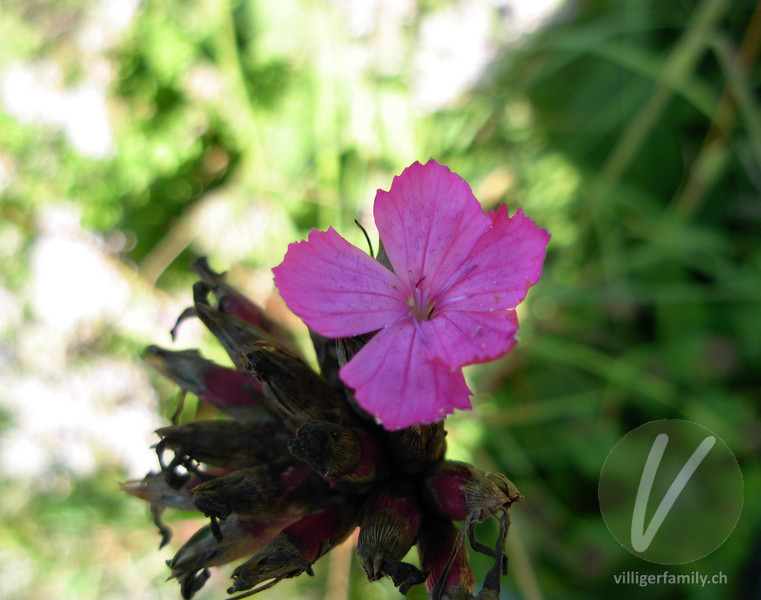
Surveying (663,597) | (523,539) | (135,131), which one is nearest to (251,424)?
(523,539)

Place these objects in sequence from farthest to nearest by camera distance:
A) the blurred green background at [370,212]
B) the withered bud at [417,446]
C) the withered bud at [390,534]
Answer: the blurred green background at [370,212] → the withered bud at [417,446] → the withered bud at [390,534]

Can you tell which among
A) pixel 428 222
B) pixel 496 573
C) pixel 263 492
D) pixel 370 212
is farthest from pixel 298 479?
pixel 370 212

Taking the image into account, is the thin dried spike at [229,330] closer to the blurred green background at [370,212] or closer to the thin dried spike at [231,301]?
the thin dried spike at [231,301]

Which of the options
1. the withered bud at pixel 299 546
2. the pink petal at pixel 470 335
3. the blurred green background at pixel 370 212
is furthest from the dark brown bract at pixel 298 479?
the blurred green background at pixel 370 212

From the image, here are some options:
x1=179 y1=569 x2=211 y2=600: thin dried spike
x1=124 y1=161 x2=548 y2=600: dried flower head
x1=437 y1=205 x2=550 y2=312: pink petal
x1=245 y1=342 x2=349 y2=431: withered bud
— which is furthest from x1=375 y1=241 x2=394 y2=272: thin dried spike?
x1=179 y1=569 x2=211 y2=600: thin dried spike

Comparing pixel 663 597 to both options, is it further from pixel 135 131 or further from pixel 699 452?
pixel 135 131

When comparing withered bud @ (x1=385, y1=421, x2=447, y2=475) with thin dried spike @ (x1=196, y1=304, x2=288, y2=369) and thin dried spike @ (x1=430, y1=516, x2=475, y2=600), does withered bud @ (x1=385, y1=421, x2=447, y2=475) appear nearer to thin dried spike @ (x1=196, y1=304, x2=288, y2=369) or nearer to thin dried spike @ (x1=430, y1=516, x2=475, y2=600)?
thin dried spike @ (x1=430, y1=516, x2=475, y2=600)
